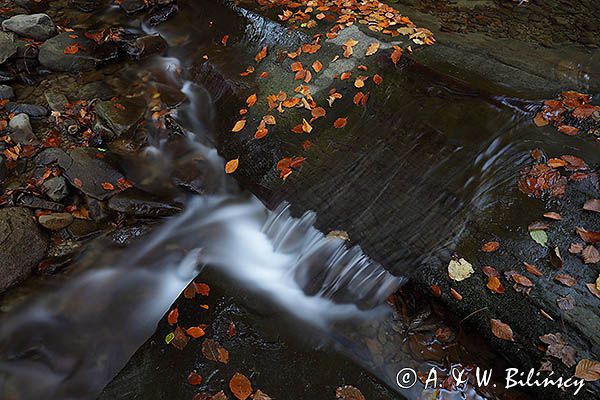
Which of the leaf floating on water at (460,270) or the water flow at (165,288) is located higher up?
the leaf floating on water at (460,270)

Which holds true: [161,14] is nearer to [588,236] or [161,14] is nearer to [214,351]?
[214,351]

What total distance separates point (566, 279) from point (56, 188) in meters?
5.97

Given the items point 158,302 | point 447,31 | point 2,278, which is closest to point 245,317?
point 158,302

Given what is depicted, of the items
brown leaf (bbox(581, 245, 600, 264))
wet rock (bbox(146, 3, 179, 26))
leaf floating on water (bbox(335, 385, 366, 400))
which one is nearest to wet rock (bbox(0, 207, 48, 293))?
leaf floating on water (bbox(335, 385, 366, 400))

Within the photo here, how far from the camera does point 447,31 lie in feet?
20.2

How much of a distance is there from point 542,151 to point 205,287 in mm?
3976

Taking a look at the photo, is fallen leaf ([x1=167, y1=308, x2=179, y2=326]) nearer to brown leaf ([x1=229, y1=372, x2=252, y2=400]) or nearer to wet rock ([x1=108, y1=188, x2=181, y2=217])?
brown leaf ([x1=229, y1=372, x2=252, y2=400])

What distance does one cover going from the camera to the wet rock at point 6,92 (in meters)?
6.93

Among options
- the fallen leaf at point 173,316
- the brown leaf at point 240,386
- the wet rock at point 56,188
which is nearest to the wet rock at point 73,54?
the wet rock at point 56,188

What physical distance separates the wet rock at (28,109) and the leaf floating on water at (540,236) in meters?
7.29

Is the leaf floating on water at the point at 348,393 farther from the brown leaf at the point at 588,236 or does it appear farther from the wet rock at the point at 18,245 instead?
the wet rock at the point at 18,245

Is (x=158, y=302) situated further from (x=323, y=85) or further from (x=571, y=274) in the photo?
(x=571, y=274)

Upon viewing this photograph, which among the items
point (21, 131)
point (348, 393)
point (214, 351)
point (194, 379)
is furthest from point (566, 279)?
point (21, 131)

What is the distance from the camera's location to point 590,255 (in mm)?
3781
